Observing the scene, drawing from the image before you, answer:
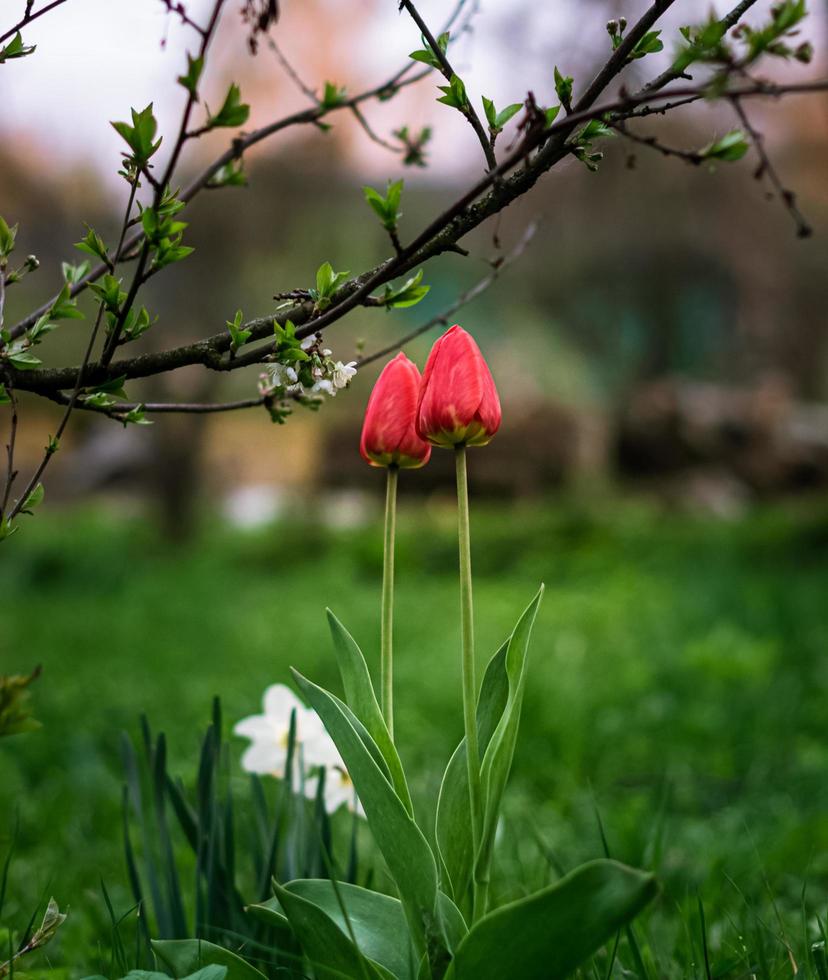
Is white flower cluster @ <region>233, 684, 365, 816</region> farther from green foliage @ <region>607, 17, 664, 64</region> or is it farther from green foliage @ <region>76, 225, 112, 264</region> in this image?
green foliage @ <region>607, 17, 664, 64</region>

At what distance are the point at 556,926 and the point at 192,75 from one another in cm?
77

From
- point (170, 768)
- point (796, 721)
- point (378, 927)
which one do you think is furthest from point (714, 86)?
point (796, 721)

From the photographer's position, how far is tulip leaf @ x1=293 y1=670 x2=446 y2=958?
0.94 metres

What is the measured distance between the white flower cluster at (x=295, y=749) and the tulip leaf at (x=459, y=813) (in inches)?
12.3

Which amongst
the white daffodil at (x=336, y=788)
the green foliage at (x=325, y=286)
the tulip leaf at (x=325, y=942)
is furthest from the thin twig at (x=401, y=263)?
the white daffodil at (x=336, y=788)

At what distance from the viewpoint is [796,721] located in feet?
9.32

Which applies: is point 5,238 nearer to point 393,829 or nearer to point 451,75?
point 451,75

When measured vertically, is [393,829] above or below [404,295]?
below

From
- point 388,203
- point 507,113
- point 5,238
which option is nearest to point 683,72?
point 507,113

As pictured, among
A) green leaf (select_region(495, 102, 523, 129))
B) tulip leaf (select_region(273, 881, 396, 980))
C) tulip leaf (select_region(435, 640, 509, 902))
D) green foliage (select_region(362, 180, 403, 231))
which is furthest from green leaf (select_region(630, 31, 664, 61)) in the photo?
tulip leaf (select_region(273, 881, 396, 980))

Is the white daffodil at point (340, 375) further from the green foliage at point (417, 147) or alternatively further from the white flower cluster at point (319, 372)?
the green foliage at point (417, 147)

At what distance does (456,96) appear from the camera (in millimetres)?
895

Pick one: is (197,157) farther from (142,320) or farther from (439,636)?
(142,320)

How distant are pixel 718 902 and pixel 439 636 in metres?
2.51
